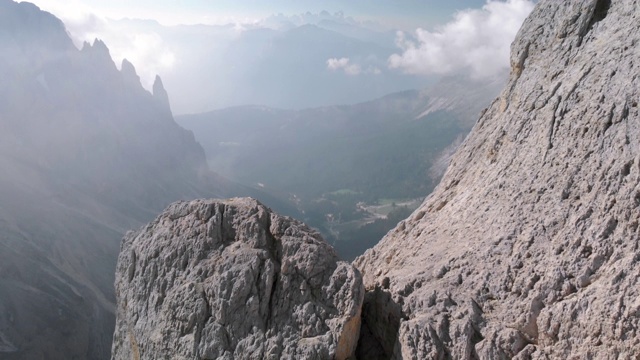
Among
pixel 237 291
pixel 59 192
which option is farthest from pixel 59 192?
pixel 237 291

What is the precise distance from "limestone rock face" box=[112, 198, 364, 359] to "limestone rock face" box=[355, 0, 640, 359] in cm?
199

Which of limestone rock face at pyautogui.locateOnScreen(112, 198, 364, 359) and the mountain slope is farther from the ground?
the mountain slope

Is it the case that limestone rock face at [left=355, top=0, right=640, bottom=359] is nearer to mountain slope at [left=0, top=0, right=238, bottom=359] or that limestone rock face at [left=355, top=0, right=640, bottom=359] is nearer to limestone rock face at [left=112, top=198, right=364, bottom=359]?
limestone rock face at [left=112, top=198, right=364, bottom=359]

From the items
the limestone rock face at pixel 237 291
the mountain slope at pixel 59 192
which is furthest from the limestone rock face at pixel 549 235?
the mountain slope at pixel 59 192

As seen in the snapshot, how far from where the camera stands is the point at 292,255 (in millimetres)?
16188

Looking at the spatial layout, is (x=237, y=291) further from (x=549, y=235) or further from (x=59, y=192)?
(x=59, y=192)

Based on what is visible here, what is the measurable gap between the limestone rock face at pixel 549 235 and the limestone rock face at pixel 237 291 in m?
1.99

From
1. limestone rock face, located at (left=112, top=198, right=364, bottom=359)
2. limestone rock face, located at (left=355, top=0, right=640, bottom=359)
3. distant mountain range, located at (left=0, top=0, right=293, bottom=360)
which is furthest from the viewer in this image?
distant mountain range, located at (left=0, top=0, right=293, bottom=360)

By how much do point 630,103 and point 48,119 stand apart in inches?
7089

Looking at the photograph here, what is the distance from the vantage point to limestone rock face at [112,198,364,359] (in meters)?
14.9

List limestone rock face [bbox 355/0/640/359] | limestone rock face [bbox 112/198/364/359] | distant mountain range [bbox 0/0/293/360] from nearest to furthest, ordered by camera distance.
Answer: limestone rock face [bbox 355/0/640/359] < limestone rock face [bbox 112/198/364/359] < distant mountain range [bbox 0/0/293/360]

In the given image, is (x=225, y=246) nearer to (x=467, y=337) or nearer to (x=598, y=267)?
(x=467, y=337)

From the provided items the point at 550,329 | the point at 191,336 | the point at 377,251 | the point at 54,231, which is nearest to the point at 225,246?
the point at 191,336

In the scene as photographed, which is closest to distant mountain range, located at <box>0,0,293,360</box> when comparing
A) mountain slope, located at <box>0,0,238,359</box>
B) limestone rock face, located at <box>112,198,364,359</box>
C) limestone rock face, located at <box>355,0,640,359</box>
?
mountain slope, located at <box>0,0,238,359</box>
